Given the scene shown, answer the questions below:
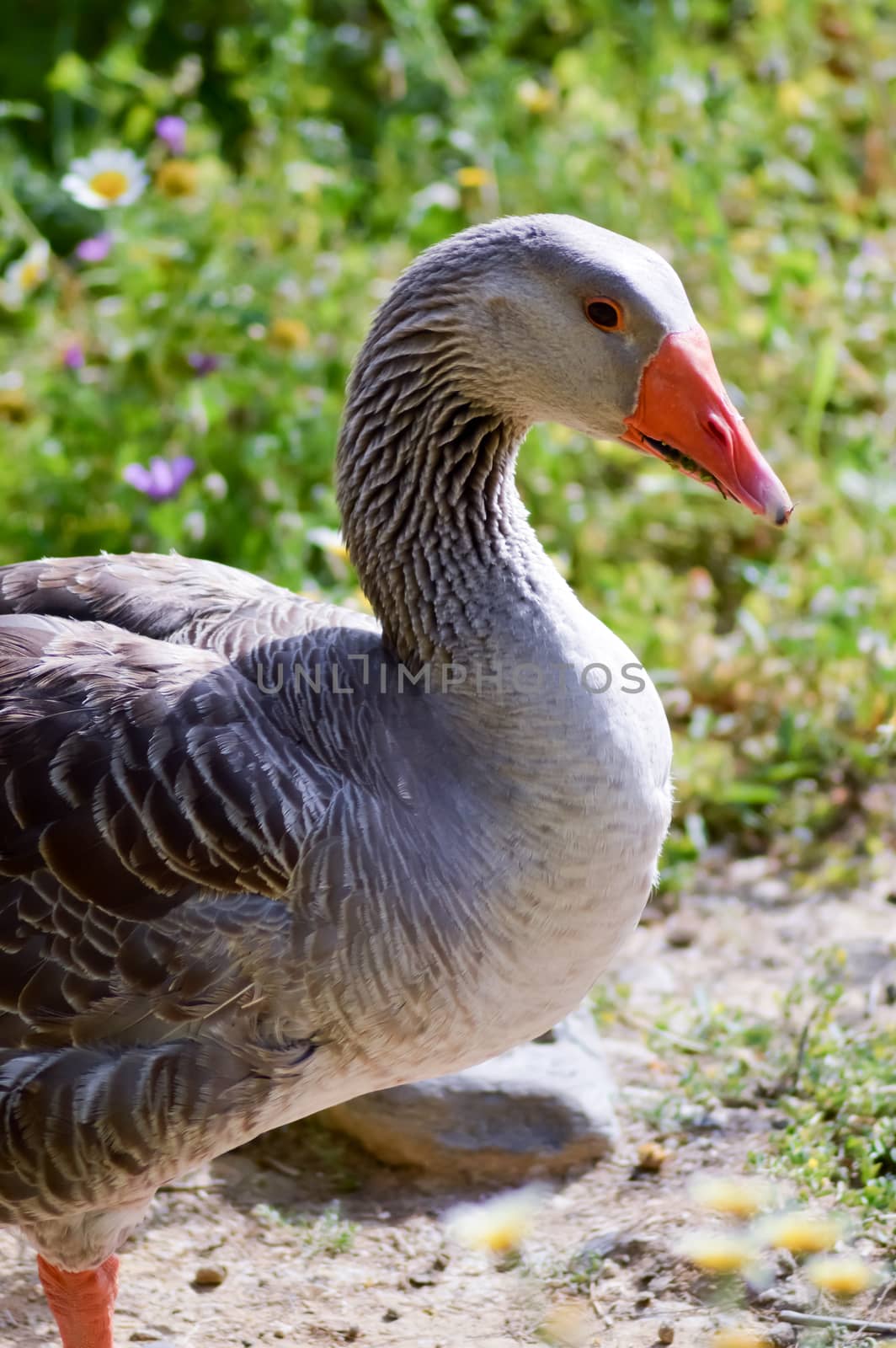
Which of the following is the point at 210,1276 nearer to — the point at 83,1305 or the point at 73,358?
the point at 83,1305

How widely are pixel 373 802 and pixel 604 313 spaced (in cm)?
113

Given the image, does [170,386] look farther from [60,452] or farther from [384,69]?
[384,69]

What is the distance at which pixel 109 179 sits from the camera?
6332 mm

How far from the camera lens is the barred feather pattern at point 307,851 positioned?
3.33 metres

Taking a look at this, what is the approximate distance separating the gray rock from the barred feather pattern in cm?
79

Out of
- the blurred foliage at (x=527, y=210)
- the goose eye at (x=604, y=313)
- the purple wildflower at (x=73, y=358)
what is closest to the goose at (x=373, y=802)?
the goose eye at (x=604, y=313)

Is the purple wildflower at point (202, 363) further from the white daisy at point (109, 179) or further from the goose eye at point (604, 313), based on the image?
the goose eye at point (604, 313)

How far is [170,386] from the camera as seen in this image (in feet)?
20.3

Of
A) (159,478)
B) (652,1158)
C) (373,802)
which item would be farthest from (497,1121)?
(159,478)

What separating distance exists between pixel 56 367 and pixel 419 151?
6.57 ft

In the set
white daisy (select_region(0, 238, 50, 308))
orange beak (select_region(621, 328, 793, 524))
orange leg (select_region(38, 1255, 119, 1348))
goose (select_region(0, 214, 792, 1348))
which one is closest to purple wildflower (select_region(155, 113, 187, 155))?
white daisy (select_region(0, 238, 50, 308))

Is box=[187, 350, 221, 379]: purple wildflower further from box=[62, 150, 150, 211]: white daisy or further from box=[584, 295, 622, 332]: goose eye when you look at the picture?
box=[584, 295, 622, 332]: goose eye

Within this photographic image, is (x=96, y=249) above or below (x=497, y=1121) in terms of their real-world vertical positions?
above

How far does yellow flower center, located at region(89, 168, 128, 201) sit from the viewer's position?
6309 mm
